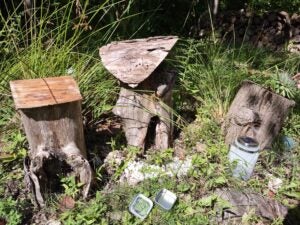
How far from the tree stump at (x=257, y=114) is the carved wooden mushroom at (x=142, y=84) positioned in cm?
55

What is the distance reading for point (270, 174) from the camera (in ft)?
8.89

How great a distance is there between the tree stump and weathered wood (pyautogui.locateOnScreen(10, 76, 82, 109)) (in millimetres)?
1326

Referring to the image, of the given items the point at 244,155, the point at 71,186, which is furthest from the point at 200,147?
the point at 71,186

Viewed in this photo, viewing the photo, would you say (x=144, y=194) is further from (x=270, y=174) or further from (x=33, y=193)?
(x=270, y=174)

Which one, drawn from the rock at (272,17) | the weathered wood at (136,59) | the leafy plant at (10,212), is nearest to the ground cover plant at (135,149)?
the leafy plant at (10,212)

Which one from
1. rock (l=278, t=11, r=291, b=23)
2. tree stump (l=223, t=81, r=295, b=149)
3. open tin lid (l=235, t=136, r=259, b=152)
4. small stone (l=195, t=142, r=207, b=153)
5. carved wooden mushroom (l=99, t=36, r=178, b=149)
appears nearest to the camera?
carved wooden mushroom (l=99, t=36, r=178, b=149)

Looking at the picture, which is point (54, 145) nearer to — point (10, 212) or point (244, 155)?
point (10, 212)

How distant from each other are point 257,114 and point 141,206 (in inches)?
45.6

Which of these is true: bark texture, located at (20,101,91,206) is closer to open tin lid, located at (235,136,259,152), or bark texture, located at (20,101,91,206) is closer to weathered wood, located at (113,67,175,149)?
weathered wood, located at (113,67,175,149)

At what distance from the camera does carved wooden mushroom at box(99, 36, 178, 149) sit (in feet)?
7.70

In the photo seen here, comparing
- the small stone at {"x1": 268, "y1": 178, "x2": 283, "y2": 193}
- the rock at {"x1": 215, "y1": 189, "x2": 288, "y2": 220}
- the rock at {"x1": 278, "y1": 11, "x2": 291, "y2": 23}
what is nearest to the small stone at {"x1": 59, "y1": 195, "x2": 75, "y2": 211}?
the rock at {"x1": 215, "y1": 189, "x2": 288, "y2": 220}

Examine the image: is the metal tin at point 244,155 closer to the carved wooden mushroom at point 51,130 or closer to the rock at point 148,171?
the rock at point 148,171

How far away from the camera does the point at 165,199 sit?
7.63 ft

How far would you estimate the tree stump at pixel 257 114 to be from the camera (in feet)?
8.52
